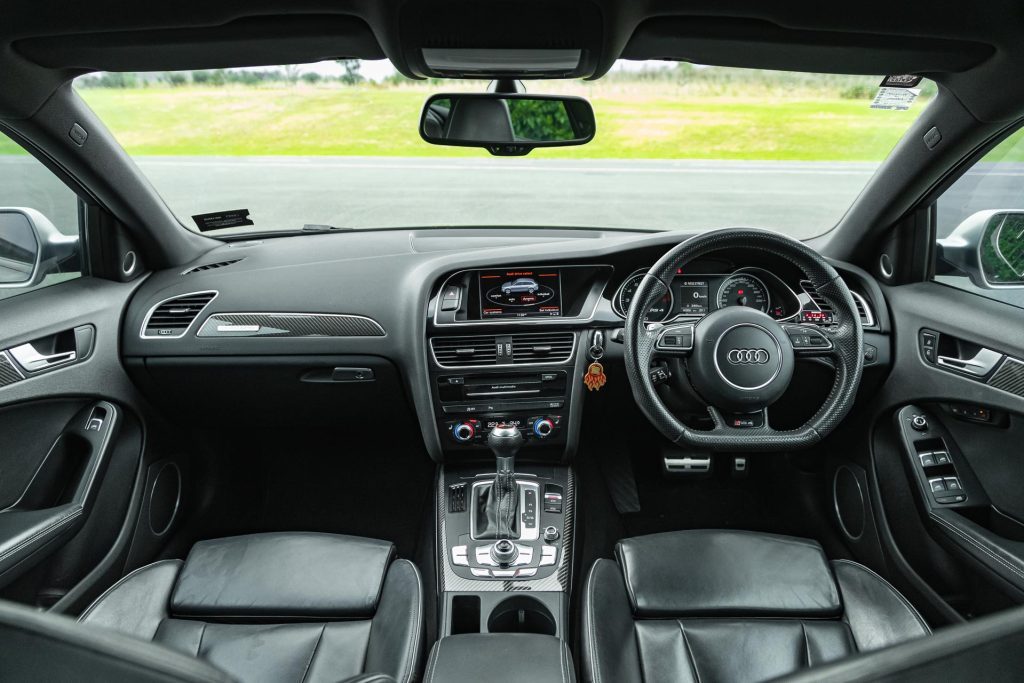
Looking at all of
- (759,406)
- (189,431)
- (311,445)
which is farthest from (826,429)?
(189,431)

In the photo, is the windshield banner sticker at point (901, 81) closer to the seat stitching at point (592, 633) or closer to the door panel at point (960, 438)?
the door panel at point (960, 438)

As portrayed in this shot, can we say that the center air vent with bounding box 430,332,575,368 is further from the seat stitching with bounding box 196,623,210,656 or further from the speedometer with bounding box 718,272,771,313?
the seat stitching with bounding box 196,623,210,656

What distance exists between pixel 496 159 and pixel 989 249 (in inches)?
83.5

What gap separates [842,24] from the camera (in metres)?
1.81

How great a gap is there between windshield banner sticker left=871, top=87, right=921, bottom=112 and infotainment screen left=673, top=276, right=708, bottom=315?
35.4 inches

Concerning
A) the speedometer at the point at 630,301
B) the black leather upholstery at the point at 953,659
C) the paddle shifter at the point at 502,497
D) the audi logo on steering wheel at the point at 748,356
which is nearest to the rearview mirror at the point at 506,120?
the speedometer at the point at 630,301

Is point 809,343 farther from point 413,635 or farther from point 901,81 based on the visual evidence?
point 413,635

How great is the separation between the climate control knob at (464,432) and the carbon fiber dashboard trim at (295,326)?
495 mm

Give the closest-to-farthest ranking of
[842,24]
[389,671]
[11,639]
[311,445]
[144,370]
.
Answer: [11,639] < [842,24] < [389,671] < [144,370] < [311,445]

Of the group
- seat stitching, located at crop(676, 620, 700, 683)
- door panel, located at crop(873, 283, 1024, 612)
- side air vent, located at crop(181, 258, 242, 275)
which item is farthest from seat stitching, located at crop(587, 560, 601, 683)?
side air vent, located at crop(181, 258, 242, 275)

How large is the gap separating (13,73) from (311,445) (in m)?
2.15

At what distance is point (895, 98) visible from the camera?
102 inches

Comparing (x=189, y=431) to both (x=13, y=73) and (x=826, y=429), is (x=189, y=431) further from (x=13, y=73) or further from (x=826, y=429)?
(x=826, y=429)

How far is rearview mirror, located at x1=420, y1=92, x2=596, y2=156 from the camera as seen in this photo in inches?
98.3
